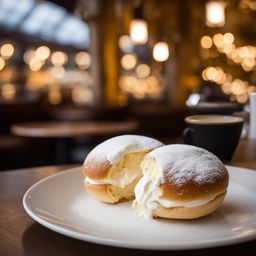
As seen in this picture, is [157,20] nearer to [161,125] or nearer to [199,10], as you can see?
[199,10]

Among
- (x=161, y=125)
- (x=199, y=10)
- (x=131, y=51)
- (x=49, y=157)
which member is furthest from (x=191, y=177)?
(x=131, y=51)

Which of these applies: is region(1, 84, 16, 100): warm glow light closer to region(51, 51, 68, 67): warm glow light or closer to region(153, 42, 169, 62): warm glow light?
region(153, 42, 169, 62): warm glow light

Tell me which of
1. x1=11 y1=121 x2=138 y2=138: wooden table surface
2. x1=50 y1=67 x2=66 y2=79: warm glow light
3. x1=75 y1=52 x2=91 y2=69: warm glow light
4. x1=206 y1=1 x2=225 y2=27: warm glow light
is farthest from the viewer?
x1=75 y1=52 x2=91 y2=69: warm glow light

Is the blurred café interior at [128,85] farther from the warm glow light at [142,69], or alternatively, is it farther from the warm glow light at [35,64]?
the warm glow light at [142,69]

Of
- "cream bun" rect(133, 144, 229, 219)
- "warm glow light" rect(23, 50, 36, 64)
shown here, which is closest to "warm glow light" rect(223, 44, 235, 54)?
"warm glow light" rect(23, 50, 36, 64)

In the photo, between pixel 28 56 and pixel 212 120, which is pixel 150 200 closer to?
pixel 212 120

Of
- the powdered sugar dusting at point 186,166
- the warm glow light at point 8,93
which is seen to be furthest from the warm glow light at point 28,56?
the powdered sugar dusting at point 186,166
